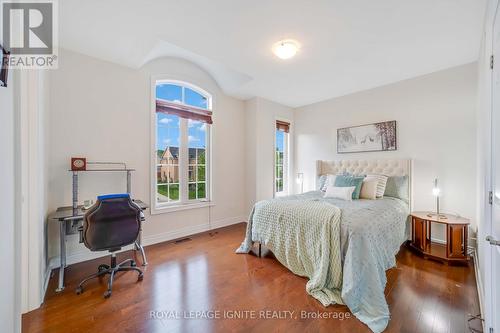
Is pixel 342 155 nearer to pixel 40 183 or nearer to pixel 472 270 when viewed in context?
pixel 472 270

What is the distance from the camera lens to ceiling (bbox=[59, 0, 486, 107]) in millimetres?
1901

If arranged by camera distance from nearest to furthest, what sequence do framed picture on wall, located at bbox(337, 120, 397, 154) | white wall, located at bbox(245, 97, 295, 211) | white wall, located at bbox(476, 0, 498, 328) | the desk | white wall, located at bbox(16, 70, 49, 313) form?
white wall, located at bbox(476, 0, 498, 328), white wall, located at bbox(16, 70, 49, 313), the desk, framed picture on wall, located at bbox(337, 120, 397, 154), white wall, located at bbox(245, 97, 295, 211)

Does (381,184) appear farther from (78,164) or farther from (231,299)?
(78,164)

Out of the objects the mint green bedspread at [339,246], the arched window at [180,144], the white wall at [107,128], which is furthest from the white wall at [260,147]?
the mint green bedspread at [339,246]

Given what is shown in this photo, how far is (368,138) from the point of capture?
387 cm

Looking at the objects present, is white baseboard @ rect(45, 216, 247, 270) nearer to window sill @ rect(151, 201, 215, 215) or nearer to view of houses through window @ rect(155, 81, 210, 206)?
window sill @ rect(151, 201, 215, 215)

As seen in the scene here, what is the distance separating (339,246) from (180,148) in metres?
2.85

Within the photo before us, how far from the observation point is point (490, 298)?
1.34 metres

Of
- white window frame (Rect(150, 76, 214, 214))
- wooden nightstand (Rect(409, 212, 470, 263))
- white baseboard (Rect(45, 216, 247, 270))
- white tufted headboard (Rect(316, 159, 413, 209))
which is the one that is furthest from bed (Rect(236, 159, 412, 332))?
white window frame (Rect(150, 76, 214, 214))

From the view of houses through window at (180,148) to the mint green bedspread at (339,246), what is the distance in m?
1.57

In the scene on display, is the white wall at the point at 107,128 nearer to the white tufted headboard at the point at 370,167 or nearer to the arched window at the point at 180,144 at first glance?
the arched window at the point at 180,144

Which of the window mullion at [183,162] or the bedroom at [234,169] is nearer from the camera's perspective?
the bedroom at [234,169]

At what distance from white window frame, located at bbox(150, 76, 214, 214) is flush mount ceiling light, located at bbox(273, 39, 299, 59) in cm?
181

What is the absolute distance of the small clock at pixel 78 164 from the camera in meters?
2.48
